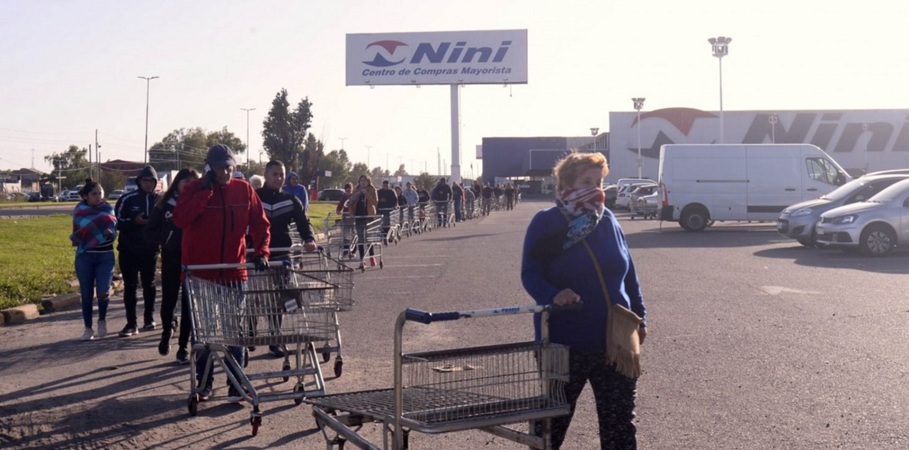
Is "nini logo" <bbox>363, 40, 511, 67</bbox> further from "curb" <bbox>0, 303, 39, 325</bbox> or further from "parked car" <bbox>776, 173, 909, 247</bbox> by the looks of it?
"curb" <bbox>0, 303, 39, 325</bbox>

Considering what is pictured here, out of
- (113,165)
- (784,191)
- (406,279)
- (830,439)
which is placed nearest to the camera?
(830,439)

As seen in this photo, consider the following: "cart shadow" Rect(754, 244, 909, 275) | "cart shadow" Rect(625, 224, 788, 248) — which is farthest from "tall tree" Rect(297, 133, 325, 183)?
"cart shadow" Rect(754, 244, 909, 275)

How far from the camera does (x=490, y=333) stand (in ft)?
35.4

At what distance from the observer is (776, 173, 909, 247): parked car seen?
882 inches

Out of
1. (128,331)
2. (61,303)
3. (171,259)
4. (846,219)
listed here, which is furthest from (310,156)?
(171,259)

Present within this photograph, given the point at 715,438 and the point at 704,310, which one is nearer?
the point at 715,438

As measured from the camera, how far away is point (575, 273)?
4.81 metres

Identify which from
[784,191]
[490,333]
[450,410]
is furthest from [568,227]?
[784,191]

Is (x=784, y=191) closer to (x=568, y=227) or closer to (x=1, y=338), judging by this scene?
(x=1, y=338)

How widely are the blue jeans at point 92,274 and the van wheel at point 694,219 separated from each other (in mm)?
21413

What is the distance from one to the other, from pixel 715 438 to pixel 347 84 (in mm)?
52242

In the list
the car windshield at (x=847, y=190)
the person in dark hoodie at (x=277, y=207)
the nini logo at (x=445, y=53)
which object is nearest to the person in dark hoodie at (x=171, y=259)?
the person in dark hoodie at (x=277, y=207)

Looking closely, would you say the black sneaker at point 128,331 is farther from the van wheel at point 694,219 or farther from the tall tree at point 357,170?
the tall tree at point 357,170

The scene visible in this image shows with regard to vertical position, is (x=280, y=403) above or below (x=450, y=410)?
below
